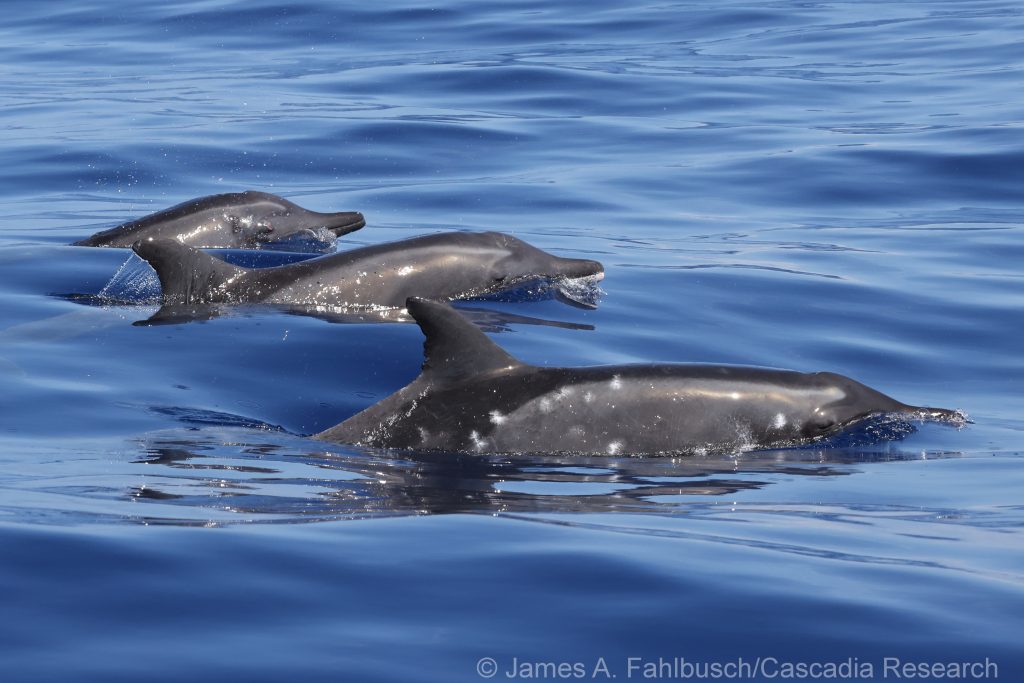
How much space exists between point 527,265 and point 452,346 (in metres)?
5.96

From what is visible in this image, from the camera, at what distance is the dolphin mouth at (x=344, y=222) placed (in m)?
18.9

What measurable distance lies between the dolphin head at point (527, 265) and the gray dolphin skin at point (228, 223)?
2.96m

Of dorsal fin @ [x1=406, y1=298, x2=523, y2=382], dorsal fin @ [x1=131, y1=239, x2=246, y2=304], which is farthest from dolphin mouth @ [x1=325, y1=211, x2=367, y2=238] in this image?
dorsal fin @ [x1=406, y1=298, x2=523, y2=382]

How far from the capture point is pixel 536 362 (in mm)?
13188

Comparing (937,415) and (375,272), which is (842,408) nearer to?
(937,415)

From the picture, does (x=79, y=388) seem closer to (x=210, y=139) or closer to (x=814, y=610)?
(x=814, y=610)

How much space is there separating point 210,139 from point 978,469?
19.8 metres

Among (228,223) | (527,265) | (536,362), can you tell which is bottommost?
(536,362)

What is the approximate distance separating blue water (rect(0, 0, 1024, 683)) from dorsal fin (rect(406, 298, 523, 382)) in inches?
25.8

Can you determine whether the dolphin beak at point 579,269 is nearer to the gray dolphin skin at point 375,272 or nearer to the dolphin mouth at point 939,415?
the gray dolphin skin at point 375,272

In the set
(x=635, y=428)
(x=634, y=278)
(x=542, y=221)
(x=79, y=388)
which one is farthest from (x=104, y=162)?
(x=635, y=428)

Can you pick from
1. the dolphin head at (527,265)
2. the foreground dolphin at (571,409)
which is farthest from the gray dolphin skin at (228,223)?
the foreground dolphin at (571,409)

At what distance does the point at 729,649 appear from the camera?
6.46 meters

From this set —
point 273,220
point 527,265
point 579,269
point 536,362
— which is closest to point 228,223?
point 273,220
